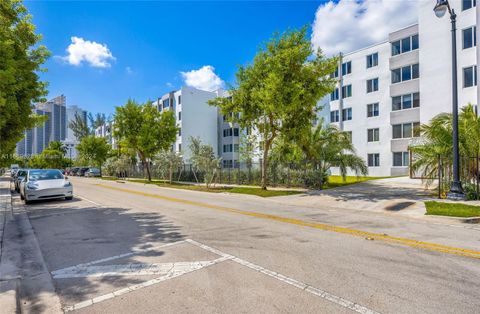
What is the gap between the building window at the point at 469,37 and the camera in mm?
25428

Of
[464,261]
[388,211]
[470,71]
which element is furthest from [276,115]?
[470,71]

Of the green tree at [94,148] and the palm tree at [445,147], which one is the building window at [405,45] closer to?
the palm tree at [445,147]

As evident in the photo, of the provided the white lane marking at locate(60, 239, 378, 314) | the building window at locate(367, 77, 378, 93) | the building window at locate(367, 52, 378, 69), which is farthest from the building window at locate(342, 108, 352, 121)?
the white lane marking at locate(60, 239, 378, 314)

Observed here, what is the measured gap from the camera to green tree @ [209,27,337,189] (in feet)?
57.2

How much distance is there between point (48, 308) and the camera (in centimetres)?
366

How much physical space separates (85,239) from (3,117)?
651 cm

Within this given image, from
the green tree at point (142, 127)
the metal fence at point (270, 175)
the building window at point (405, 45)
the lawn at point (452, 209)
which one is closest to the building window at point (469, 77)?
the building window at point (405, 45)

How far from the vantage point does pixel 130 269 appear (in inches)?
193

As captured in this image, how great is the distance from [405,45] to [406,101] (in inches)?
237

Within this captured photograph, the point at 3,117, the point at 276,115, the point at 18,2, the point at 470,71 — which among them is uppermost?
the point at 470,71

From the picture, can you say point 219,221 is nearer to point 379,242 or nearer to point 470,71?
point 379,242

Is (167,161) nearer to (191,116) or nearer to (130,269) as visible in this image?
(191,116)

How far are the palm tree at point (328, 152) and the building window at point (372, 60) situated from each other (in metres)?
16.4

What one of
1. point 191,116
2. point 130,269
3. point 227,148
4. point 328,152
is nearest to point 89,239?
point 130,269
